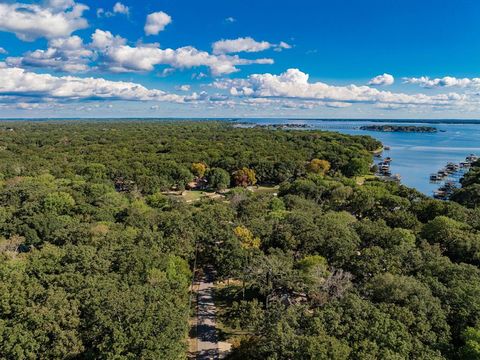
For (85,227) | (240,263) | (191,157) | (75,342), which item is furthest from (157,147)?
(75,342)

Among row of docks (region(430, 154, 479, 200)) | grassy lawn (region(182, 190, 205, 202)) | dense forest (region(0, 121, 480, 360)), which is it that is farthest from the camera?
row of docks (region(430, 154, 479, 200))

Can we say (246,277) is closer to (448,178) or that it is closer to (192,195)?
(192,195)

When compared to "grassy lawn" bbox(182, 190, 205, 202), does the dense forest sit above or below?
above

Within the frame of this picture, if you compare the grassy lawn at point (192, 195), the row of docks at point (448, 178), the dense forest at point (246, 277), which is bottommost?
the grassy lawn at point (192, 195)

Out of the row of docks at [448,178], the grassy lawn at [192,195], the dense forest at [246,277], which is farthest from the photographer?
the row of docks at [448,178]

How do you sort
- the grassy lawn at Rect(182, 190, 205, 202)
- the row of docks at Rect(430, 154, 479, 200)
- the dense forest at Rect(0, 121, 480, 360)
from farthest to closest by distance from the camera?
the row of docks at Rect(430, 154, 479, 200), the grassy lawn at Rect(182, 190, 205, 202), the dense forest at Rect(0, 121, 480, 360)

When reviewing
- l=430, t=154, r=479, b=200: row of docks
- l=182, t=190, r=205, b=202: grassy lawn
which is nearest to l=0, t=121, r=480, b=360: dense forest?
l=182, t=190, r=205, b=202: grassy lawn

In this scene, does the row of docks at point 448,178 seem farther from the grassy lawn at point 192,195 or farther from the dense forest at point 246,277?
the grassy lawn at point 192,195

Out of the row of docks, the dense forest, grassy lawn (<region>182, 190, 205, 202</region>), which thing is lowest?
grassy lawn (<region>182, 190, 205, 202</region>)

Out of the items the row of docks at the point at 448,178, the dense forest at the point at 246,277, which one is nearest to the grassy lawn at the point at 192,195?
the dense forest at the point at 246,277

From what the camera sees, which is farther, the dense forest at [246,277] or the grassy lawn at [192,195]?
the grassy lawn at [192,195]

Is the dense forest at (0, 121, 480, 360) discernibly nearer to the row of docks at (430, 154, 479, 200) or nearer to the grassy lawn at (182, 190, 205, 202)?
the grassy lawn at (182, 190, 205, 202)

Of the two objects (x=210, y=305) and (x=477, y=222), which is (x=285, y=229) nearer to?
(x=210, y=305)
